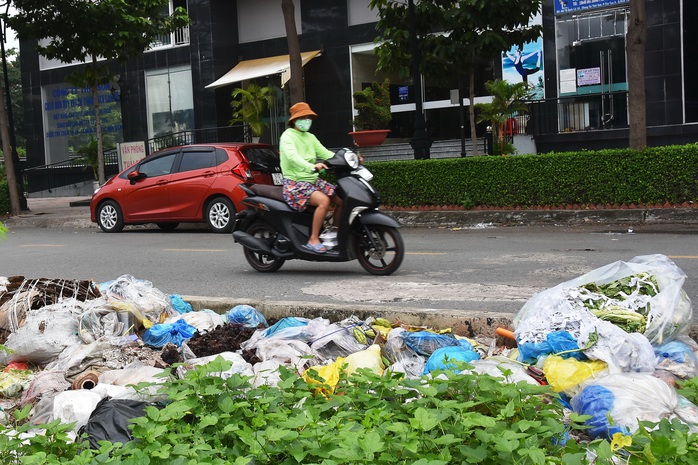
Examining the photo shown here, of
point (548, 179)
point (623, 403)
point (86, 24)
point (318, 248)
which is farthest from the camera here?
point (86, 24)

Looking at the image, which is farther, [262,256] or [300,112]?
[262,256]

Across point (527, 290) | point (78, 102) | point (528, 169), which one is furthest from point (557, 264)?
point (78, 102)

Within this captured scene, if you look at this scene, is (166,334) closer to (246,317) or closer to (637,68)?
(246,317)

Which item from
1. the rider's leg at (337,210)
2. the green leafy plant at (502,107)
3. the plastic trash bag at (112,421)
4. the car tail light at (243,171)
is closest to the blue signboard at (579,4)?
the green leafy plant at (502,107)

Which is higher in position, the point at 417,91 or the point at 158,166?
the point at 417,91

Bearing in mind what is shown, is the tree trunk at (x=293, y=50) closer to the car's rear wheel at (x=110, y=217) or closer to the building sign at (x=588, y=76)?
the car's rear wheel at (x=110, y=217)

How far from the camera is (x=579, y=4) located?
22406 millimetres

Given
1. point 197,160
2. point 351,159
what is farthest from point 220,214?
point 351,159

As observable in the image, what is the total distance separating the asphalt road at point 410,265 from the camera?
7.91 metres

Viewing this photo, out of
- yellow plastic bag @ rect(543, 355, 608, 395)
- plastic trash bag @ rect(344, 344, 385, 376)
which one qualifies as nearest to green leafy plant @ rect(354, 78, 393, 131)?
plastic trash bag @ rect(344, 344, 385, 376)

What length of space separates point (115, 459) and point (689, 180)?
41.3 feet

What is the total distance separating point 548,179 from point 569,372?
36.3ft

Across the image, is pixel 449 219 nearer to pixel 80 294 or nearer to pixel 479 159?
pixel 479 159

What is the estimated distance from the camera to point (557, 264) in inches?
373
